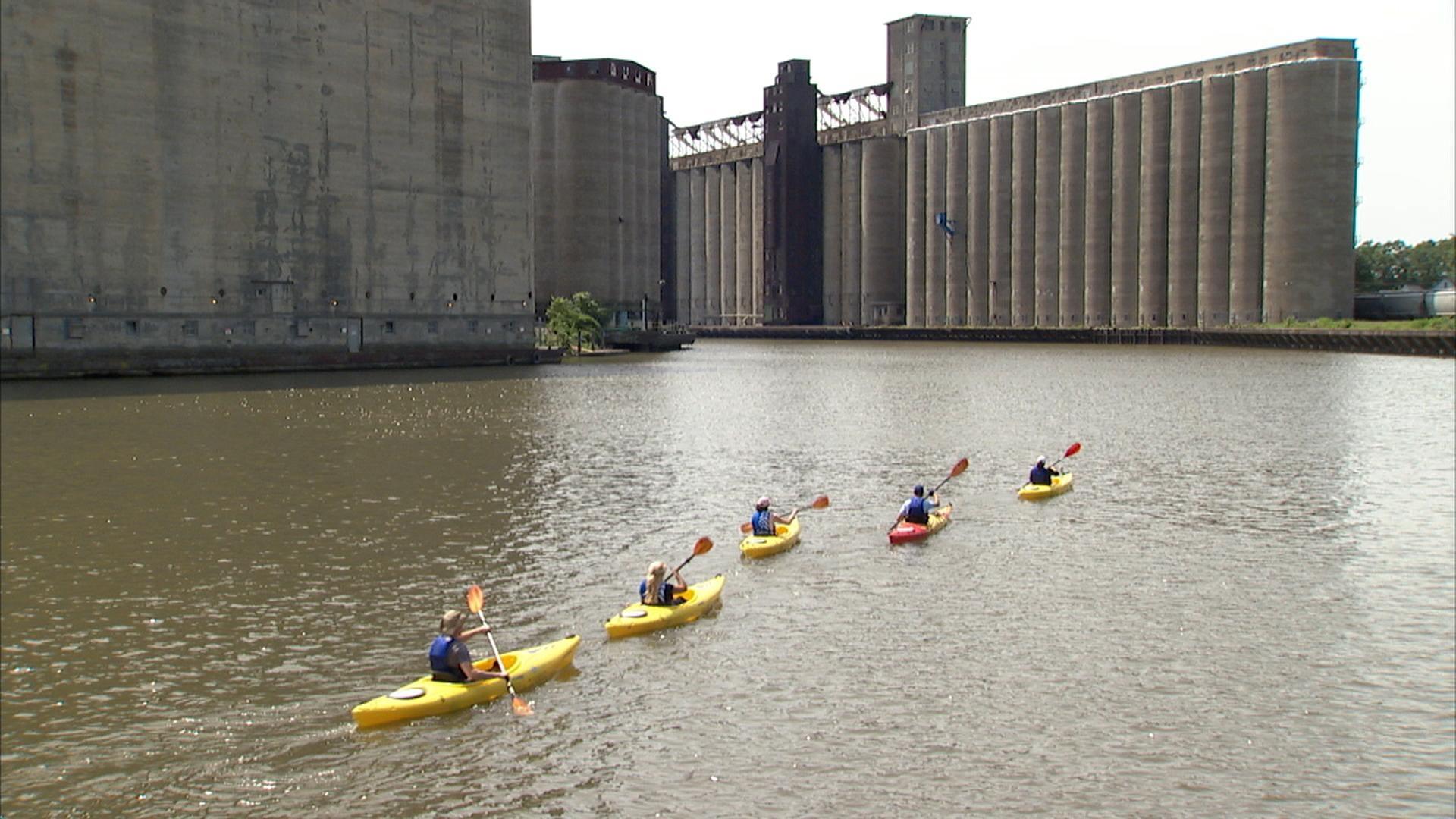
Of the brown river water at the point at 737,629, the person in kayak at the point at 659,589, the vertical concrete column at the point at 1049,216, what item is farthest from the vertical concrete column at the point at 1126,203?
the person in kayak at the point at 659,589

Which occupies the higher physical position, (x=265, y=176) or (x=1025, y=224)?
(x=1025, y=224)

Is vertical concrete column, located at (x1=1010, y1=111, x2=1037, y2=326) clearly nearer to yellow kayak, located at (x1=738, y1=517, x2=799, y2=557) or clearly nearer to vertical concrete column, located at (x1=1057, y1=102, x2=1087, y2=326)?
vertical concrete column, located at (x1=1057, y1=102, x2=1087, y2=326)

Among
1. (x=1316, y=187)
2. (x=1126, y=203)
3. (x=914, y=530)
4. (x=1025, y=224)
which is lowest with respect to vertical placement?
(x=914, y=530)

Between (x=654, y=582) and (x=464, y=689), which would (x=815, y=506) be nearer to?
(x=654, y=582)

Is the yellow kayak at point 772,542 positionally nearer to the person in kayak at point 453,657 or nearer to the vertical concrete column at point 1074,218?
the person in kayak at point 453,657

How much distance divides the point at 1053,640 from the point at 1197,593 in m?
5.17

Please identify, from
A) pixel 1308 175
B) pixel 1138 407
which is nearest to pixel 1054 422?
pixel 1138 407

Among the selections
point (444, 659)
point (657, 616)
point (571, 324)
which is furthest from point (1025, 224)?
point (444, 659)

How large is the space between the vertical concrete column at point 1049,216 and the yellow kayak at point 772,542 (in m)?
164

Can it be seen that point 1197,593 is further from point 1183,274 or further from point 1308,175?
point 1183,274

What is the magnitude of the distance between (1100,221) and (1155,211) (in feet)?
31.6

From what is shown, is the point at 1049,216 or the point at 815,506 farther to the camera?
the point at 1049,216

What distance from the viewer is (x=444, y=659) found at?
65.0ft

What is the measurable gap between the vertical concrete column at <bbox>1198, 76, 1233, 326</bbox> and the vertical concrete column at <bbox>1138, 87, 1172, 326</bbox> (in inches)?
279
